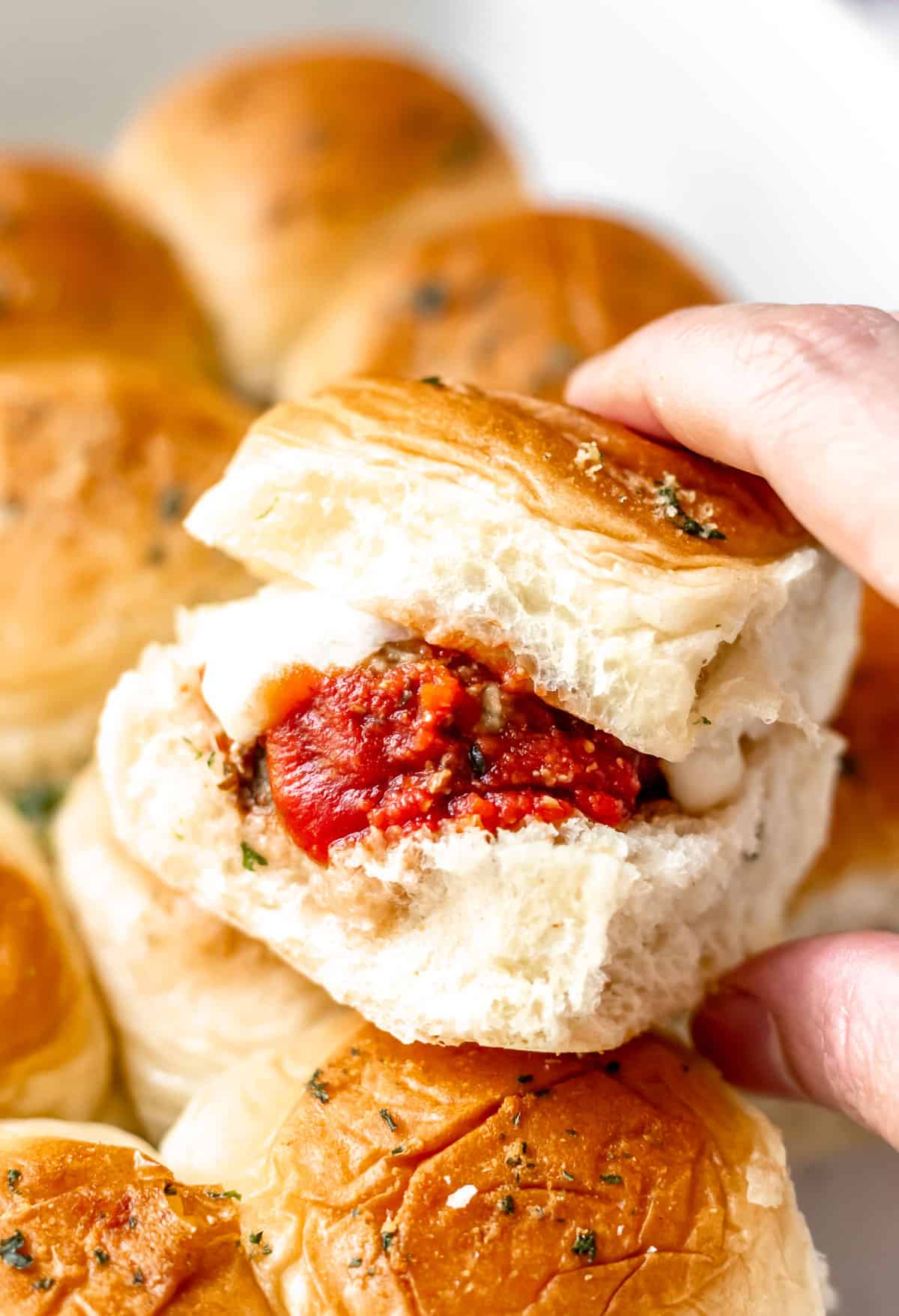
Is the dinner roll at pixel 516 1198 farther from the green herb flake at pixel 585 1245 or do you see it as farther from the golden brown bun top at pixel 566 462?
the golden brown bun top at pixel 566 462

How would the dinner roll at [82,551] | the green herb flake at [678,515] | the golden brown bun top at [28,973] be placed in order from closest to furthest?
the green herb flake at [678,515] < the golden brown bun top at [28,973] < the dinner roll at [82,551]

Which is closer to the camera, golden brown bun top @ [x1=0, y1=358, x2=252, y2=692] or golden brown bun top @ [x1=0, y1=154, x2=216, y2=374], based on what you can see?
golden brown bun top @ [x1=0, y1=358, x2=252, y2=692]

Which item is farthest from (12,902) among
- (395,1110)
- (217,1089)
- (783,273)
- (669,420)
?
(783,273)

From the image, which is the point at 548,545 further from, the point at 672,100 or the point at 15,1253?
the point at 672,100

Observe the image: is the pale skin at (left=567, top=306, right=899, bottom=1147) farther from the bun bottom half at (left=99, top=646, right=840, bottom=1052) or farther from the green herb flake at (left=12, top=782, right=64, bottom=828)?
the green herb flake at (left=12, top=782, right=64, bottom=828)

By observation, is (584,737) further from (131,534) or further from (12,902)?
(131,534)

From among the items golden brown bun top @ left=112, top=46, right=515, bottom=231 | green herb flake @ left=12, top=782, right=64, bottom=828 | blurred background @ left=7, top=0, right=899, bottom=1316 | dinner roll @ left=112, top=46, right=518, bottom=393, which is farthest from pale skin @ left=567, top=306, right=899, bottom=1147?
→ golden brown bun top @ left=112, top=46, right=515, bottom=231

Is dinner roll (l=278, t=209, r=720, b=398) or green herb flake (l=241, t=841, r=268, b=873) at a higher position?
dinner roll (l=278, t=209, r=720, b=398)

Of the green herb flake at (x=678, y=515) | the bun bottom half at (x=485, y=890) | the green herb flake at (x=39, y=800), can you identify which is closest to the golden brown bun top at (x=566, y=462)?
the green herb flake at (x=678, y=515)
